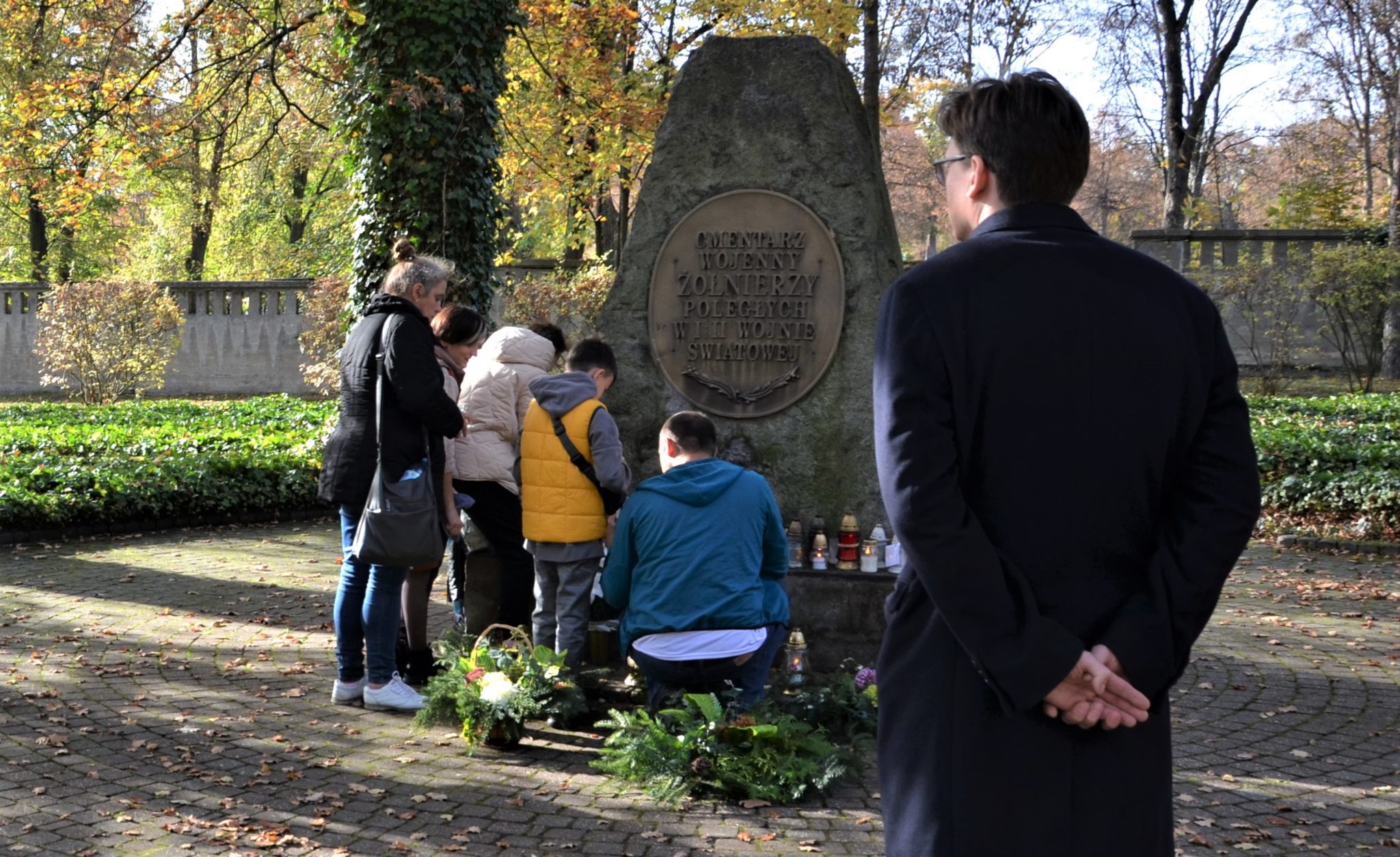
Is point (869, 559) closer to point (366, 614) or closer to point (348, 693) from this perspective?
point (366, 614)

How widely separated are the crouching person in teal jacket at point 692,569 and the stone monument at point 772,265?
1475 millimetres

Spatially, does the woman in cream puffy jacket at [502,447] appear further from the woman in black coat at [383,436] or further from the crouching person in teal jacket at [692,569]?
the crouching person in teal jacket at [692,569]

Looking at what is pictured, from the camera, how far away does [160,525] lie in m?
11.7

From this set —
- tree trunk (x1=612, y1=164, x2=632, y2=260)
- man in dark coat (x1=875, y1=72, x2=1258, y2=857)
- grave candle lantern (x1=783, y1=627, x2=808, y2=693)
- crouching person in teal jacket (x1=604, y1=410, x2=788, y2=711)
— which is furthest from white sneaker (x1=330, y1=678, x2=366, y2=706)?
tree trunk (x1=612, y1=164, x2=632, y2=260)

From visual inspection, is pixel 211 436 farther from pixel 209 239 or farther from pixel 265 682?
pixel 209 239

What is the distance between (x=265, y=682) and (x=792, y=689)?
271cm

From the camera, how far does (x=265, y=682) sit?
6688 mm

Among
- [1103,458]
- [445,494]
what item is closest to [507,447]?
[445,494]

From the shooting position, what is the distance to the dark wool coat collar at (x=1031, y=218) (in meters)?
2.35

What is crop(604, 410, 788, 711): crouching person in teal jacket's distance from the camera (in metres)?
5.17

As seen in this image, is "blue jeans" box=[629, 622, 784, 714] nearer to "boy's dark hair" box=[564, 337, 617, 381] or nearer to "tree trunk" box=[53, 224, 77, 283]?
"boy's dark hair" box=[564, 337, 617, 381]

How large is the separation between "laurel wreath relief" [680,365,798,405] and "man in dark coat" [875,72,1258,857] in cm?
440

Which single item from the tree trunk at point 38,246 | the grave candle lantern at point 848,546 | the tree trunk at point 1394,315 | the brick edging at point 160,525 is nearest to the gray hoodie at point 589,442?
the grave candle lantern at point 848,546

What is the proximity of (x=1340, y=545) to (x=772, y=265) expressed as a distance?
282 inches
